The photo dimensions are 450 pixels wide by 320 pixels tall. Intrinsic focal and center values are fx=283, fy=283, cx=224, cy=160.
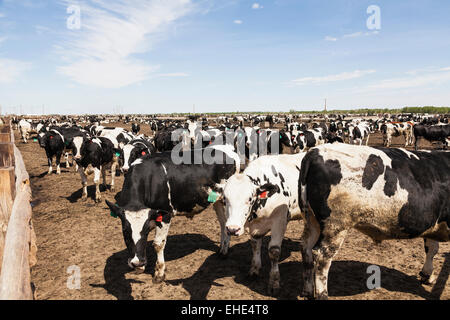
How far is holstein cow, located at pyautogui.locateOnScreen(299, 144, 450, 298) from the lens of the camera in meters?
3.86

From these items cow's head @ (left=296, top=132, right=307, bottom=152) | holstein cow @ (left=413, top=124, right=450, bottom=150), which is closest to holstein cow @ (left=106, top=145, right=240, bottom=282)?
cow's head @ (left=296, top=132, right=307, bottom=152)

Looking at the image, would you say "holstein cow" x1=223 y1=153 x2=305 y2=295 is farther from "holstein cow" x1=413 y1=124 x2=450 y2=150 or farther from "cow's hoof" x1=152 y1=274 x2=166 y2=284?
"holstein cow" x1=413 y1=124 x2=450 y2=150

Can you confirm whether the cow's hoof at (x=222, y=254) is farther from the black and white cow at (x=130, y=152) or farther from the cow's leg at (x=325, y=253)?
the black and white cow at (x=130, y=152)

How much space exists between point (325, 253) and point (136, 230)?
2.91m

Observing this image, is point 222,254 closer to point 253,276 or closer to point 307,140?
point 253,276

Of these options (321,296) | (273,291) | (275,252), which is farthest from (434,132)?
(321,296)

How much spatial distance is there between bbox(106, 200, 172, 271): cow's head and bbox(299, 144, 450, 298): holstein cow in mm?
2608

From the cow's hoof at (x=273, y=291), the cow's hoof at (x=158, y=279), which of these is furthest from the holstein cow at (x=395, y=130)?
the cow's hoof at (x=158, y=279)

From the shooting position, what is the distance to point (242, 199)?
4.34 m

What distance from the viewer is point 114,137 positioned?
14.0m

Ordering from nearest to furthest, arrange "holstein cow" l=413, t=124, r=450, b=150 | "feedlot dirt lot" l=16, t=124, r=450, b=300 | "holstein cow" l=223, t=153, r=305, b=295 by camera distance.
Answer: "holstein cow" l=223, t=153, r=305, b=295
"feedlot dirt lot" l=16, t=124, r=450, b=300
"holstein cow" l=413, t=124, r=450, b=150
